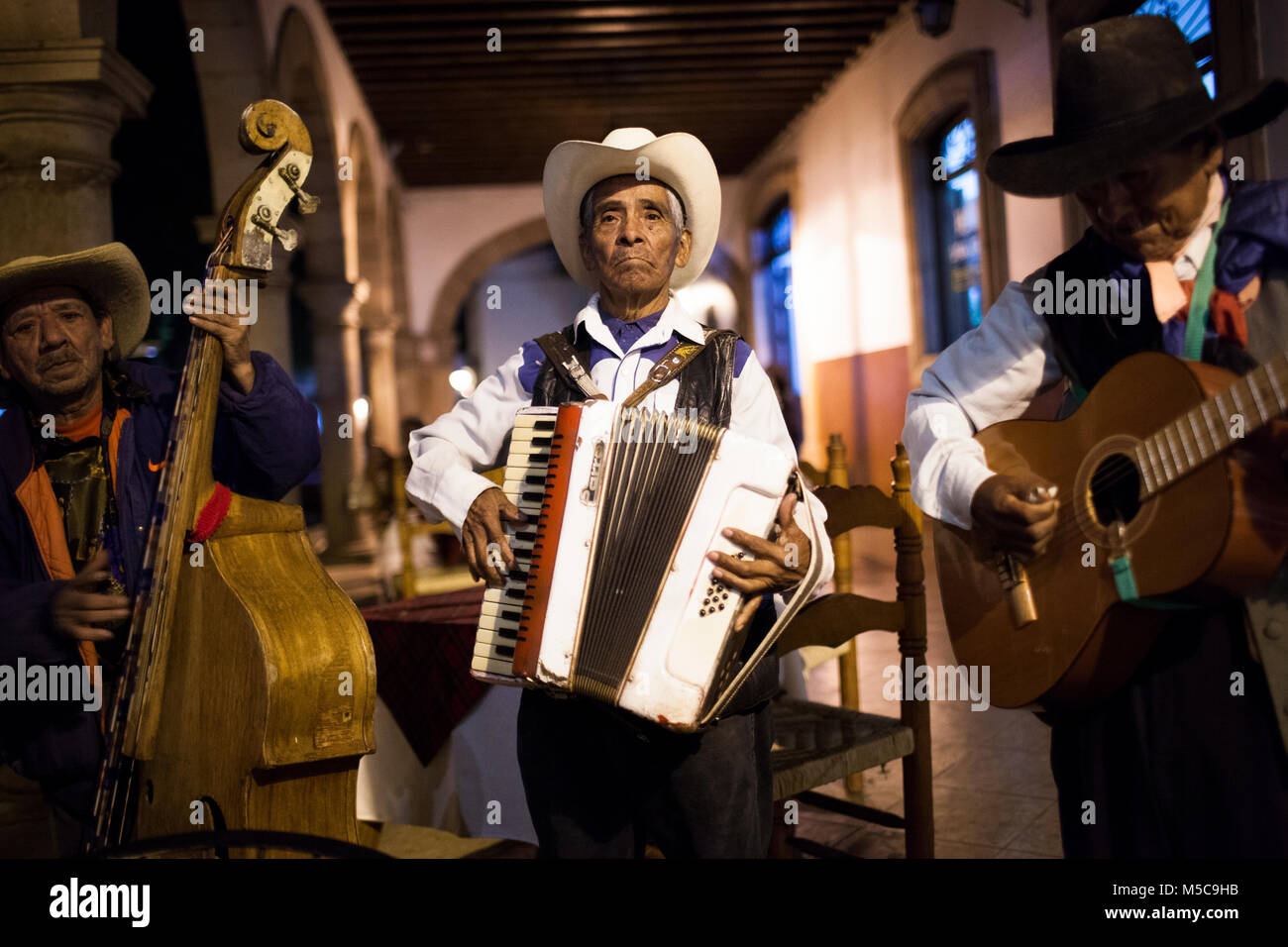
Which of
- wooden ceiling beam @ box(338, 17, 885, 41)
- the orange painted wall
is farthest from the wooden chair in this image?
wooden ceiling beam @ box(338, 17, 885, 41)

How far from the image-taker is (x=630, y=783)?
5.56 ft

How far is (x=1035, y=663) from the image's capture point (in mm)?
1483

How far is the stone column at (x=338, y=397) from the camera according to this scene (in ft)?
30.3

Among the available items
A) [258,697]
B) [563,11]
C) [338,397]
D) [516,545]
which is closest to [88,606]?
[258,697]

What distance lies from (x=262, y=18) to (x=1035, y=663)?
6.42 metres

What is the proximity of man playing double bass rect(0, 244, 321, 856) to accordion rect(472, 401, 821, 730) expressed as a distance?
641 mm

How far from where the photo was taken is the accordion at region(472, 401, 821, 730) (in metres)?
1.51

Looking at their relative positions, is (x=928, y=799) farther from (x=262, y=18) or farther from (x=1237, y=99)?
(x=262, y=18)

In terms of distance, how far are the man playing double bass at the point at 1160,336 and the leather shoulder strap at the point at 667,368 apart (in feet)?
1.60

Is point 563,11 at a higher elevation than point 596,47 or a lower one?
lower

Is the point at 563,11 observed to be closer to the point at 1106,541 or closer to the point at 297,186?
the point at 297,186

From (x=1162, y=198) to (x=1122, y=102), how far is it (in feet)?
0.52

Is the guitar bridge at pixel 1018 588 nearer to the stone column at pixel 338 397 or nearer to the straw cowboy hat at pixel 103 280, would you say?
the straw cowboy hat at pixel 103 280
